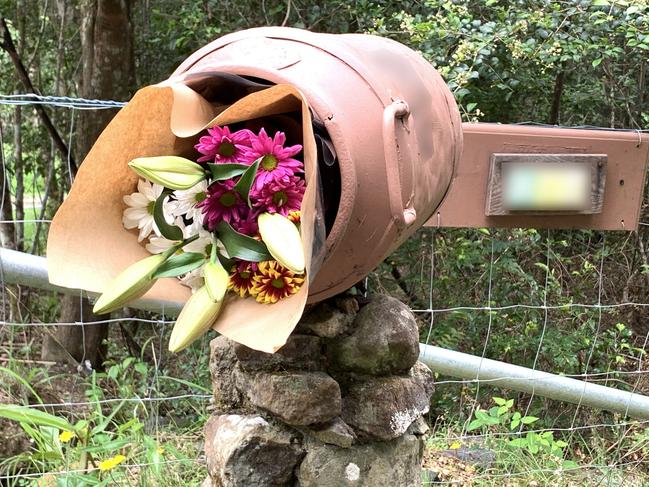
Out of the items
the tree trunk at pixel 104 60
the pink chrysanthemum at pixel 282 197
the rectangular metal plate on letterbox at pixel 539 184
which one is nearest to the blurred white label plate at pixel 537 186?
the rectangular metal plate on letterbox at pixel 539 184

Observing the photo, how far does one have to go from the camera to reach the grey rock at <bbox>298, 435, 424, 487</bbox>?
123 centimetres

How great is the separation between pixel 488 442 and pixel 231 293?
1.71m

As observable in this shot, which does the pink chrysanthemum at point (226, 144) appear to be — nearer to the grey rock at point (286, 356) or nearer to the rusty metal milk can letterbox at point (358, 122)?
the rusty metal milk can letterbox at point (358, 122)

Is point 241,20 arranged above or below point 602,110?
above

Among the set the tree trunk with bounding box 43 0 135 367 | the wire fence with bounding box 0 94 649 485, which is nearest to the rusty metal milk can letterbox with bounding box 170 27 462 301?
the wire fence with bounding box 0 94 649 485

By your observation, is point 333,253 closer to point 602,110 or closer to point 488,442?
point 488,442

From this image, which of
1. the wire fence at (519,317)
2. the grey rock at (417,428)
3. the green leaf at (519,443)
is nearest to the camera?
the grey rock at (417,428)

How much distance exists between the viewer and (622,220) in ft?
6.54

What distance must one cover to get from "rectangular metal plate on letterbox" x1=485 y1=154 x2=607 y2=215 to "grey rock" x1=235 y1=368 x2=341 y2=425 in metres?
0.88

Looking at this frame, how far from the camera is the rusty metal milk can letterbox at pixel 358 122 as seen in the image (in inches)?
40.6

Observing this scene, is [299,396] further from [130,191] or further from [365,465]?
[130,191]

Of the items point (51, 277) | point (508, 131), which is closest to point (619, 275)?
point (508, 131)

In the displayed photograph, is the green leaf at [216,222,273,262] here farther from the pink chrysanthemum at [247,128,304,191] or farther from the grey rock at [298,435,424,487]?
the grey rock at [298,435,424,487]

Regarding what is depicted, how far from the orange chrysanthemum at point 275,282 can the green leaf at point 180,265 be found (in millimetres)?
99
